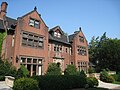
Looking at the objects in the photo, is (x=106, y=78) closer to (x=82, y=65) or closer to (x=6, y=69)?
(x=82, y=65)

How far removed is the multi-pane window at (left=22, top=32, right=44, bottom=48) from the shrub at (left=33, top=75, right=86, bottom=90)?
1073 cm

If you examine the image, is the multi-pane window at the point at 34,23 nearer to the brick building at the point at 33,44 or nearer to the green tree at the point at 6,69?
the brick building at the point at 33,44

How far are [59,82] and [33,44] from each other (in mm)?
11731

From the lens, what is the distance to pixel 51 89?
16156 millimetres

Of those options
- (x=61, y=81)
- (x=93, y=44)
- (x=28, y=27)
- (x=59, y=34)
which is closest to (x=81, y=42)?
(x=59, y=34)

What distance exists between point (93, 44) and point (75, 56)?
31741 mm

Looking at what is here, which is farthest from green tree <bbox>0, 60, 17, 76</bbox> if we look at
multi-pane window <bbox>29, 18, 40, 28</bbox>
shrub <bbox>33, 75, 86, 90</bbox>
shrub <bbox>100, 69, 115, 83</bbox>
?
shrub <bbox>100, 69, 115, 83</bbox>

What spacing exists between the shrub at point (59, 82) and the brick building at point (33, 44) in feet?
31.0

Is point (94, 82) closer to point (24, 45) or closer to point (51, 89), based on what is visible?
point (51, 89)

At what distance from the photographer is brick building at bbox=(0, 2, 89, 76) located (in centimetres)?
2486

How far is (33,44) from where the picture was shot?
88.3ft

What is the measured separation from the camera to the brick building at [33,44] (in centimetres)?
2486

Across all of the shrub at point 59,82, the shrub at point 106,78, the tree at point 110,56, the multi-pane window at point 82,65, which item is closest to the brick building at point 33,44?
the multi-pane window at point 82,65

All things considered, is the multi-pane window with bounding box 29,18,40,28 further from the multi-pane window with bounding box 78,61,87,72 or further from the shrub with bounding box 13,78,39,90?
the shrub with bounding box 13,78,39,90
